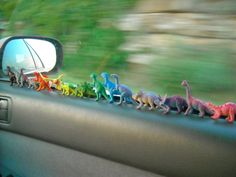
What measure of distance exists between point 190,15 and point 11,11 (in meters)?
1.57

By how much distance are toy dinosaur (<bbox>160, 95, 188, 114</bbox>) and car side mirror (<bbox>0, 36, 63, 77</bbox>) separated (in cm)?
108

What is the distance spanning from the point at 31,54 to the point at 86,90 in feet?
2.44

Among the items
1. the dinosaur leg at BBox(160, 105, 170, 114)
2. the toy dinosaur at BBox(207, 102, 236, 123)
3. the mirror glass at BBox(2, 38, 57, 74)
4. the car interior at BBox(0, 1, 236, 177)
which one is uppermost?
the mirror glass at BBox(2, 38, 57, 74)

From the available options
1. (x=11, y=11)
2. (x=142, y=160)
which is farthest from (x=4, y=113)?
(x=11, y=11)

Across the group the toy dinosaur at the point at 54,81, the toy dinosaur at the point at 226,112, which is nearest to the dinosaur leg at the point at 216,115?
the toy dinosaur at the point at 226,112

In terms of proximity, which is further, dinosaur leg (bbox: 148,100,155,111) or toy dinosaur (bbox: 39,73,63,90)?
toy dinosaur (bbox: 39,73,63,90)

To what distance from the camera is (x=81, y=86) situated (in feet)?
7.52

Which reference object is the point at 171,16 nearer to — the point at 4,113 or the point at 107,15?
the point at 107,15

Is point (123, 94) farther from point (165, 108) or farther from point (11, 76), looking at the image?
point (11, 76)

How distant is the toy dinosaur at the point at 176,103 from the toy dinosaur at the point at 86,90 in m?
0.45

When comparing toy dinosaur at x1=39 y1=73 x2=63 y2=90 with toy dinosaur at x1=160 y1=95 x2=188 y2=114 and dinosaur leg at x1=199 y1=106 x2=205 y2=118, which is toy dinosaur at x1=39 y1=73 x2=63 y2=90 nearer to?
toy dinosaur at x1=160 y1=95 x2=188 y2=114

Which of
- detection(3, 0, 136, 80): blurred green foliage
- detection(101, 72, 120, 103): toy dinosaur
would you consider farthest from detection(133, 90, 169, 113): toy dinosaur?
detection(3, 0, 136, 80): blurred green foliage

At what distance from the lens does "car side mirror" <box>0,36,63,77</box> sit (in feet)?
9.10

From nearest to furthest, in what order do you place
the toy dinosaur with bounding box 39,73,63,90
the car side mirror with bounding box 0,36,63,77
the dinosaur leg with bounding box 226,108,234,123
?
1. the dinosaur leg with bounding box 226,108,234,123
2. the toy dinosaur with bounding box 39,73,63,90
3. the car side mirror with bounding box 0,36,63,77
